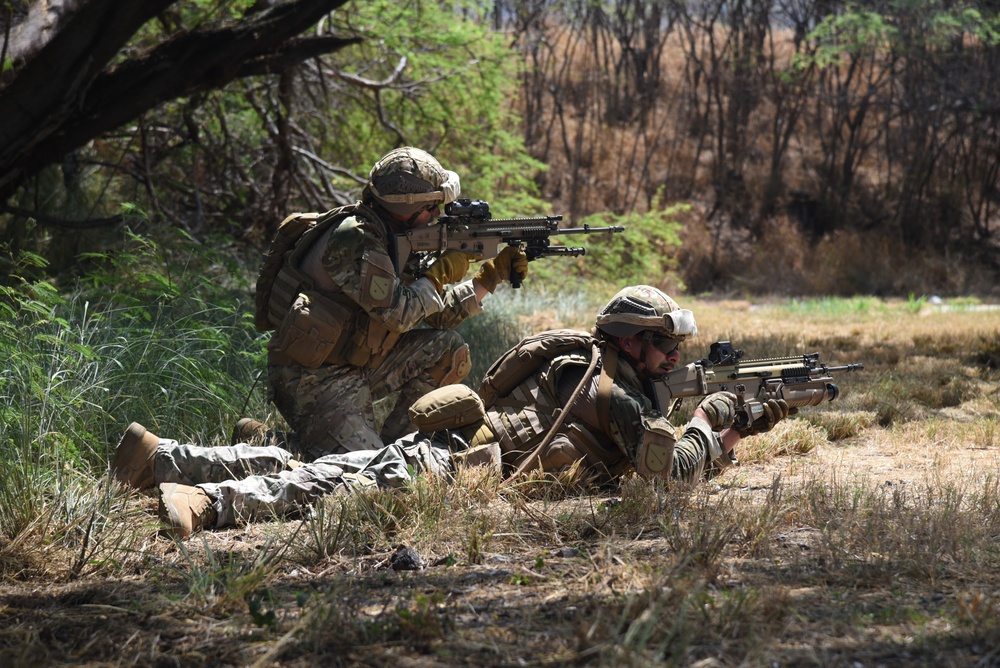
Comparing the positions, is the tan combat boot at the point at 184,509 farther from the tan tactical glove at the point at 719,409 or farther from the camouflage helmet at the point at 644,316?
the tan tactical glove at the point at 719,409

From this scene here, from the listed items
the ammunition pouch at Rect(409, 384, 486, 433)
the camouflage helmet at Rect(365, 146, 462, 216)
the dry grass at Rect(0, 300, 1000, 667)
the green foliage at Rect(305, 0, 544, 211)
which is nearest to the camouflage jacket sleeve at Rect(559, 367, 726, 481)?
the dry grass at Rect(0, 300, 1000, 667)

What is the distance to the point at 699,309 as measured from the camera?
1276cm

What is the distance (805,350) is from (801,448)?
2.99 meters

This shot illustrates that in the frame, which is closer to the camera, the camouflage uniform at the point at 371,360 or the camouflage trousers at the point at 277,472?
the camouflage trousers at the point at 277,472

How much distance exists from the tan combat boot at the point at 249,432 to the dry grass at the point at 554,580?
0.87 metres

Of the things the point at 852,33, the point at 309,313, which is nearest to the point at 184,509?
the point at 309,313

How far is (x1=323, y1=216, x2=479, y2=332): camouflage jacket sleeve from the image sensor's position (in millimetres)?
4746

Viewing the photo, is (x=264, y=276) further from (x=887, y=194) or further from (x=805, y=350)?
(x=887, y=194)

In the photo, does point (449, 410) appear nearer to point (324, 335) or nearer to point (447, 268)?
point (324, 335)

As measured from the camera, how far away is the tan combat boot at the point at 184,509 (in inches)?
148

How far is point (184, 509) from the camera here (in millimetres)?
3834

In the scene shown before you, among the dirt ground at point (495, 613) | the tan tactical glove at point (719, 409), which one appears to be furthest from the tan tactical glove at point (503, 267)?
the dirt ground at point (495, 613)

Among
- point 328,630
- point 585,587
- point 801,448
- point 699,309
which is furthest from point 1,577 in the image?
point 699,309

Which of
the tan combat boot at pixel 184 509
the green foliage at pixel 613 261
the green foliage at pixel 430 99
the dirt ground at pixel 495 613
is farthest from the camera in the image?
the green foliage at pixel 613 261
